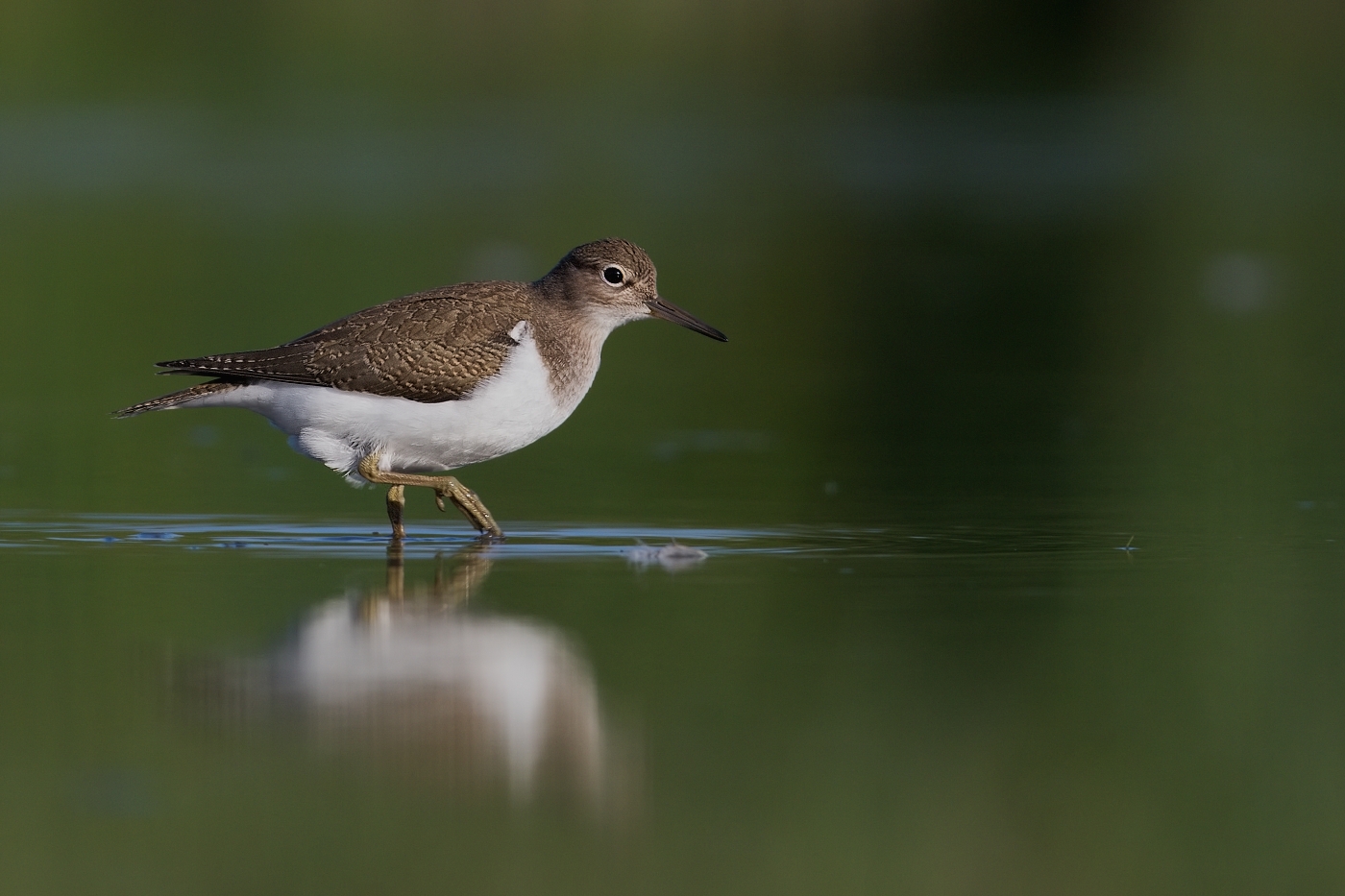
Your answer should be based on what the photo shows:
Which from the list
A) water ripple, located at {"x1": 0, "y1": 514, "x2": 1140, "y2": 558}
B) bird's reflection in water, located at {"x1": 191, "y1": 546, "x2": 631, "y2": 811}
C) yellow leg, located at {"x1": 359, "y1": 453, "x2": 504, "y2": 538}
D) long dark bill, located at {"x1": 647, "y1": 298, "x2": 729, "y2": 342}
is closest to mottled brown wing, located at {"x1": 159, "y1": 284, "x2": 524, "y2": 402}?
yellow leg, located at {"x1": 359, "y1": 453, "x2": 504, "y2": 538}

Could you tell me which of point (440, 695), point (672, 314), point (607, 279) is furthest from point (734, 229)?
point (440, 695)

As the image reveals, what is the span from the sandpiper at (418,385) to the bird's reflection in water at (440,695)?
1920mm

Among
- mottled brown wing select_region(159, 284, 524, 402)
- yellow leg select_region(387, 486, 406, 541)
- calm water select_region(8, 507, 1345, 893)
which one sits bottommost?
calm water select_region(8, 507, 1345, 893)

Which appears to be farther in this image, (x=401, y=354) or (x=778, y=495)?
(x=778, y=495)

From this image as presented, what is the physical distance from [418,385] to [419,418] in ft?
0.51

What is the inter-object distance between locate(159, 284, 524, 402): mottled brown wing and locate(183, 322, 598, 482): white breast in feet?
0.18

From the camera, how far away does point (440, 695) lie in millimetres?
6578

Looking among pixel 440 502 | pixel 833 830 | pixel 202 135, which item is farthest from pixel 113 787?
pixel 202 135

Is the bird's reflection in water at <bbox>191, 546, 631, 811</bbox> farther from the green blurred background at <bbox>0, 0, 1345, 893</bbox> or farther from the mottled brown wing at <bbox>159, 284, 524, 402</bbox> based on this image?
the mottled brown wing at <bbox>159, 284, 524, 402</bbox>

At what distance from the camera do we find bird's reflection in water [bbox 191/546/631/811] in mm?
5957

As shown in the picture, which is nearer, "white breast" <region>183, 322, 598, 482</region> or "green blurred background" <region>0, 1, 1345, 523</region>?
"white breast" <region>183, 322, 598, 482</region>

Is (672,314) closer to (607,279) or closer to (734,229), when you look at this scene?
(607,279)

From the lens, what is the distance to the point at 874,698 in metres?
6.77

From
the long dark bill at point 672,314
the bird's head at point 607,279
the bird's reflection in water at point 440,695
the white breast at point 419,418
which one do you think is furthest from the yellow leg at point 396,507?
the bird's reflection in water at point 440,695
